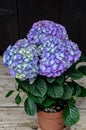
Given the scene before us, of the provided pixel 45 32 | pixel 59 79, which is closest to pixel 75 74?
pixel 59 79

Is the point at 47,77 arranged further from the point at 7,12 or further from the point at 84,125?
the point at 7,12

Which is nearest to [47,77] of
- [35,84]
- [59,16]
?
[35,84]

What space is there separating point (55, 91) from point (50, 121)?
7.1 inches

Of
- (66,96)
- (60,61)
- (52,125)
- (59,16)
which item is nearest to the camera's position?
(60,61)

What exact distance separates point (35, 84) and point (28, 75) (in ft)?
0.22

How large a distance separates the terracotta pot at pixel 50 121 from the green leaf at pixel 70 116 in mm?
42

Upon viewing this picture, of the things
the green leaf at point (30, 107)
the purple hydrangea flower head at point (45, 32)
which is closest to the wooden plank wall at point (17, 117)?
the green leaf at point (30, 107)

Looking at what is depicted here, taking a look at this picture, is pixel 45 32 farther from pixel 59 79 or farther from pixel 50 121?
pixel 50 121

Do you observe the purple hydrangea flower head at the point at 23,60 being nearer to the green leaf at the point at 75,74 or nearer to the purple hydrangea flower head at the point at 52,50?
the purple hydrangea flower head at the point at 52,50

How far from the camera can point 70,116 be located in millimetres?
1077

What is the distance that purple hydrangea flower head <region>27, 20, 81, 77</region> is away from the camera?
→ 3.08 ft

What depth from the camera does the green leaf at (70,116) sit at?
107 cm

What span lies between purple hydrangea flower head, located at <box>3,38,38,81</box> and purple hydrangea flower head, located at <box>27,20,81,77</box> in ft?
0.09

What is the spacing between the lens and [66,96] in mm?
1045
